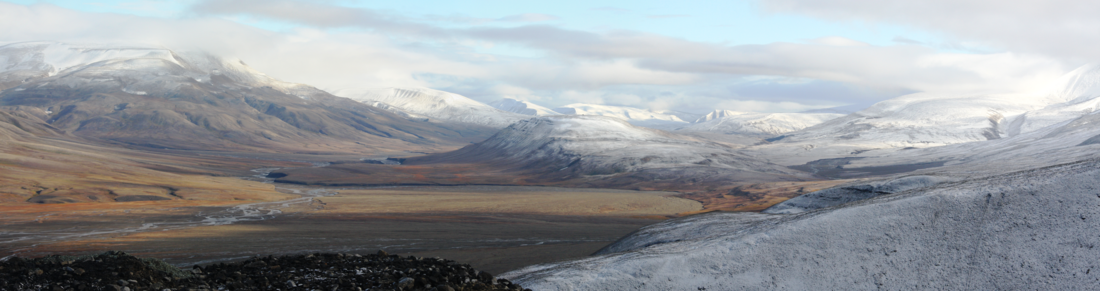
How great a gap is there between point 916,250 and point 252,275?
18510 mm

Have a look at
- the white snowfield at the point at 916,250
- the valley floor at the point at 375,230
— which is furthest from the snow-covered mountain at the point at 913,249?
the valley floor at the point at 375,230

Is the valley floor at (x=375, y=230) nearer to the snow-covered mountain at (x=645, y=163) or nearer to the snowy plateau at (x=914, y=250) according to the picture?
the snowy plateau at (x=914, y=250)

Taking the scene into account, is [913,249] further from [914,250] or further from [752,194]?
[752,194]

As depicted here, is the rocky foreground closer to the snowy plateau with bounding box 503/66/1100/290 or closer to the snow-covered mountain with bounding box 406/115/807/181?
the snowy plateau with bounding box 503/66/1100/290

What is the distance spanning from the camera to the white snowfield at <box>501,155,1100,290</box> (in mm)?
15820

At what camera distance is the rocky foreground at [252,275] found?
14672 mm

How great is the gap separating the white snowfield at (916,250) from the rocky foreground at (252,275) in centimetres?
305

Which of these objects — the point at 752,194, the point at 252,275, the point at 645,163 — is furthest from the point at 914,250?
the point at 645,163

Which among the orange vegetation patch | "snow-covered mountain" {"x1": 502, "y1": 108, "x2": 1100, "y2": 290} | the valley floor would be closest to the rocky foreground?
"snow-covered mountain" {"x1": 502, "y1": 108, "x2": 1100, "y2": 290}

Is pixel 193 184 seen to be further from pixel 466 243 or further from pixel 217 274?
pixel 217 274

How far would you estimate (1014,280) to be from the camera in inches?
617

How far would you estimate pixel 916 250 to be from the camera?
17312mm

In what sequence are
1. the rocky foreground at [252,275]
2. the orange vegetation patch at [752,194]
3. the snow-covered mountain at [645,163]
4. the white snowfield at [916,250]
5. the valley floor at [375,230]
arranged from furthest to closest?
the snow-covered mountain at [645,163] → the orange vegetation patch at [752,194] → the valley floor at [375,230] → the white snowfield at [916,250] → the rocky foreground at [252,275]

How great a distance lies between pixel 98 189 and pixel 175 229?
5073 centimetres
